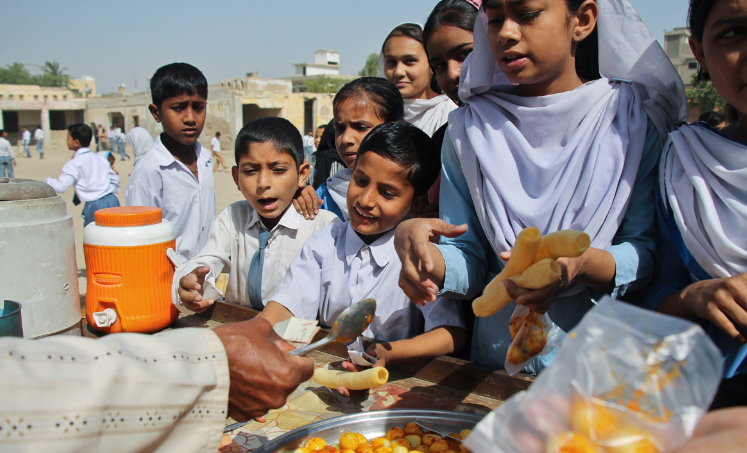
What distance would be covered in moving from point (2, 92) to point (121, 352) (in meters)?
42.9

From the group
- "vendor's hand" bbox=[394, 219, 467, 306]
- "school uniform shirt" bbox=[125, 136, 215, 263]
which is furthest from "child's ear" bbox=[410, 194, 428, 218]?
"school uniform shirt" bbox=[125, 136, 215, 263]

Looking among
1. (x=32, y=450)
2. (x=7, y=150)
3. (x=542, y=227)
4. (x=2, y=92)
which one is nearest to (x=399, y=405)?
(x=542, y=227)

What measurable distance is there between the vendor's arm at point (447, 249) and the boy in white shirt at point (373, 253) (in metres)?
0.29

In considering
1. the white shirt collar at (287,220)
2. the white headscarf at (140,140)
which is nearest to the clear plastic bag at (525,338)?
the white shirt collar at (287,220)

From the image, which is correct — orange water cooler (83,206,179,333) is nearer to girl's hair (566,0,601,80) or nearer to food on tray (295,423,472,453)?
food on tray (295,423,472,453)

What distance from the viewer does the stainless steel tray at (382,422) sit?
4.50 ft

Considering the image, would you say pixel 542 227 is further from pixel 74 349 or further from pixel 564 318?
pixel 74 349

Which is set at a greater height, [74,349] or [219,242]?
[74,349]

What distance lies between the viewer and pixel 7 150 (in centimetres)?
1221

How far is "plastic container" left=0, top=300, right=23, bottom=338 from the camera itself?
136 centimetres

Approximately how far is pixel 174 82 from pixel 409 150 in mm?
2128

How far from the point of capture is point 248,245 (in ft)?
8.34

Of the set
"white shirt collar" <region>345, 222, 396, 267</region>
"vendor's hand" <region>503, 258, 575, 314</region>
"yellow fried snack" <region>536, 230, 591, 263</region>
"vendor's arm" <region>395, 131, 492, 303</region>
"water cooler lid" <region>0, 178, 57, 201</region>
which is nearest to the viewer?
"yellow fried snack" <region>536, 230, 591, 263</region>

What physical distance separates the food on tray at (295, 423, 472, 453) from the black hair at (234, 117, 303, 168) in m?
1.60
